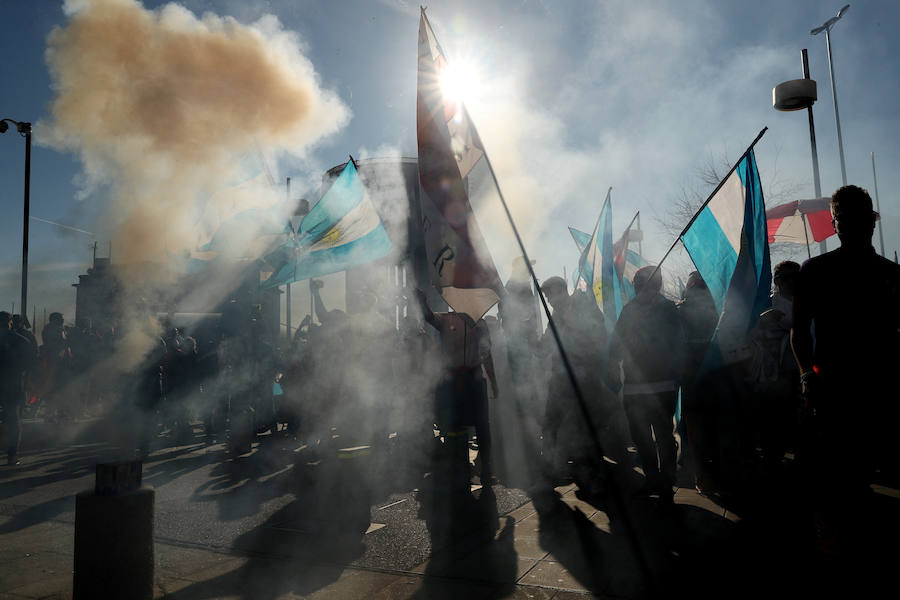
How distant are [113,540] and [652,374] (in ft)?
10.6

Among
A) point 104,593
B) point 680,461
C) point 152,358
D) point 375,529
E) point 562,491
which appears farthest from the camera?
point 152,358

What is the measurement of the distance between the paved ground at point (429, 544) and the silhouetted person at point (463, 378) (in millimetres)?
462

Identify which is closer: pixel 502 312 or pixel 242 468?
pixel 242 468

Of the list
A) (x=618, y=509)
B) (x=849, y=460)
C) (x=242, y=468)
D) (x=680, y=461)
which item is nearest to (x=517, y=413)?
(x=680, y=461)

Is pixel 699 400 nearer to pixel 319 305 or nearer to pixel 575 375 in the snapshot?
pixel 575 375

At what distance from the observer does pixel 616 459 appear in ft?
18.7

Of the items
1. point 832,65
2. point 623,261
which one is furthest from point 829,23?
point 623,261

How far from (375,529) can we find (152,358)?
14.6ft

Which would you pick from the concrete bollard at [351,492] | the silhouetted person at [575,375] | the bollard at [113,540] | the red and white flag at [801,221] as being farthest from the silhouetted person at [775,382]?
the red and white flag at [801,221]

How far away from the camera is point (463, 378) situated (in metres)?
5.12

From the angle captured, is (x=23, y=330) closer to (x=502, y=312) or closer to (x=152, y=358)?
(x=152, y=358)

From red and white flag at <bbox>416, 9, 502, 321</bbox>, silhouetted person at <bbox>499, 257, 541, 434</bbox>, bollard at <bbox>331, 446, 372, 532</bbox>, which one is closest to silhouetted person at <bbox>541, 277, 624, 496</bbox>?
red and white flag at <bbox>416, 9, 502, 321</bbox>

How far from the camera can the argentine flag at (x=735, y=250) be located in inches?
158

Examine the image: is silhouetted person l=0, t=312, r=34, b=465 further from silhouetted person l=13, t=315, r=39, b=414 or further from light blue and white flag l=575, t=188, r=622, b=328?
light blue and white flag l=575, t=188, r=622, b=328
